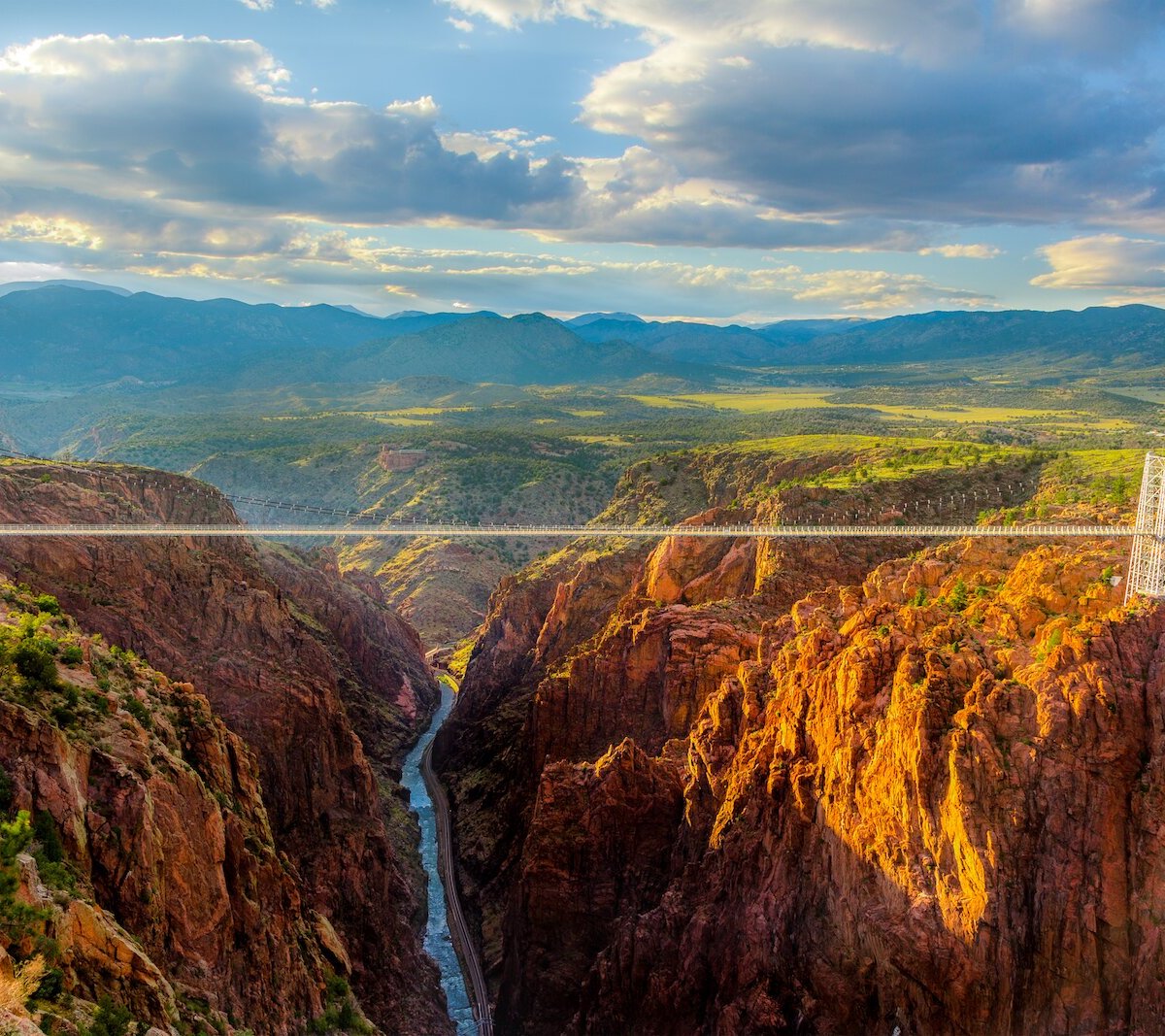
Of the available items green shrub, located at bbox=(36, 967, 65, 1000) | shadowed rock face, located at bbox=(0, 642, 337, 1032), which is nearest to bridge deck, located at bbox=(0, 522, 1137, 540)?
shadowed rock face, located at bbox=(0, 642, 337, 1032)

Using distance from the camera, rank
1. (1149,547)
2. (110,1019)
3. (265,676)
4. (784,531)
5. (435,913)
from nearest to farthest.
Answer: (110,1019) → (1149,547) → (265,676) → (435,913) → (784,531)

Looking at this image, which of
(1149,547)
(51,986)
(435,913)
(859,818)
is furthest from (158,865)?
(435,913)

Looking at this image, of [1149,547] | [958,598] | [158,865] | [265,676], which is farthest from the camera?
[265,676]

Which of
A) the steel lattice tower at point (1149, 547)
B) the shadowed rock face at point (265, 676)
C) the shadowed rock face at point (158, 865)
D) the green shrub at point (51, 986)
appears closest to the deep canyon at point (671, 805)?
the shadowed rock face at point (158, 865)

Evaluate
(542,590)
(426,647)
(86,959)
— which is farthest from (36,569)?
(426,647)

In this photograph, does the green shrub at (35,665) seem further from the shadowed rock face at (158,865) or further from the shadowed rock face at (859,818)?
the shadowed rock face at (859,818)

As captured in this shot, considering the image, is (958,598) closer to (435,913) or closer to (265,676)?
(435,913)
